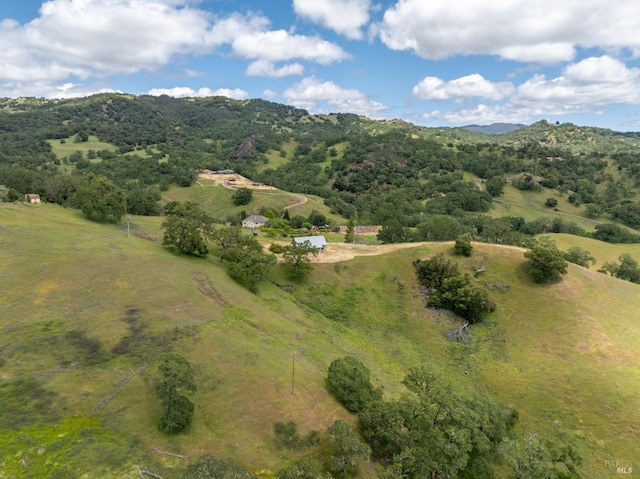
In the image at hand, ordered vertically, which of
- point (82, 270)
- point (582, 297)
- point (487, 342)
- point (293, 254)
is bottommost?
point (487, 342)

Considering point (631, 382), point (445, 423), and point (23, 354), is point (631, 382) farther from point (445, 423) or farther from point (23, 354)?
point (23, 354)

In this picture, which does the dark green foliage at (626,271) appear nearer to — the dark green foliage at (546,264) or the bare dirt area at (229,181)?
the dark green foliage at (546,264)

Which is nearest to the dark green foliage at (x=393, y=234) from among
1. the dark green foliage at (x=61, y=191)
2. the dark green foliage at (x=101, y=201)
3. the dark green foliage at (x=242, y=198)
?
the dark green foliage at (x=101, y=201)

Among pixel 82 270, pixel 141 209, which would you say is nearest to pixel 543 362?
pixel 82 270

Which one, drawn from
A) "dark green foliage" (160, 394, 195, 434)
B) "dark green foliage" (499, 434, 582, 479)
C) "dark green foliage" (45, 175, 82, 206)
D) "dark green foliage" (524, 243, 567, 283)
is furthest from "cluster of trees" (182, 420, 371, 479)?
"dark green foliage" (45, 175, 82, 206)

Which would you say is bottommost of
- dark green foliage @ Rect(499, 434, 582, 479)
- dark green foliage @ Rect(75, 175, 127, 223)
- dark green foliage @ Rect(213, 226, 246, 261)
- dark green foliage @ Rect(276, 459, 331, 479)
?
dark green foliage @ Rect(499, 434, 582, 479)

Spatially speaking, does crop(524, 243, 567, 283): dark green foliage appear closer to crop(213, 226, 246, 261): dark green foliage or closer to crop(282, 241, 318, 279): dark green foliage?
crop(282, 241, 318, 279): dark green foliage
